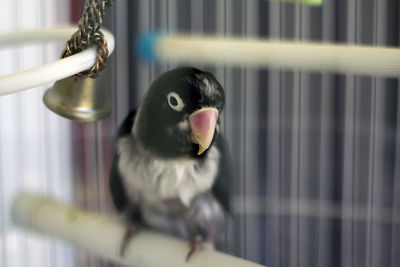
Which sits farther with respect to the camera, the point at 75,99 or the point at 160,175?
the point at 160,175

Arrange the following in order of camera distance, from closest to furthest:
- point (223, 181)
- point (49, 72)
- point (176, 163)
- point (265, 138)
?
point (49, 72) → point (176, 163) → point (223, 181) → point (265, 138)

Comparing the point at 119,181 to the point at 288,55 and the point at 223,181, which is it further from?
the point at 288,55

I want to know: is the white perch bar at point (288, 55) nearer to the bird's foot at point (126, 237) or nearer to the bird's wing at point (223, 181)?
the bird's wing at point (223, 181)

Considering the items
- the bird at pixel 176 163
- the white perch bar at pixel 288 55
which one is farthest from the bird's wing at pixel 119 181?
the white perch bar at pixel 288 55

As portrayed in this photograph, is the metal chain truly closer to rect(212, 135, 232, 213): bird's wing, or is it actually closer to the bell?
the bell

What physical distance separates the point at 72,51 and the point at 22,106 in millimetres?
443

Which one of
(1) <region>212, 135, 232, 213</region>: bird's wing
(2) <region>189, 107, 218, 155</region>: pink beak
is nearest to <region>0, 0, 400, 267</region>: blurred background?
(1) <region>212, 135, 232, 213</region>: bird's wing

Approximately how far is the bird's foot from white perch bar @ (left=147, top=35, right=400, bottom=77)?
0.22 meters

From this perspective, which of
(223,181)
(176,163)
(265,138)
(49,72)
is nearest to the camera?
(49,72)

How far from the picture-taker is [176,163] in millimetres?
447

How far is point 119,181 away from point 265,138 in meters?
0.42

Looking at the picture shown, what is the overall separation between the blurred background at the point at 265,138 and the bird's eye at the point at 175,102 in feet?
1.01

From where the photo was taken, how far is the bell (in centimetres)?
35

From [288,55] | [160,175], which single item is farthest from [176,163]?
[288,55]
